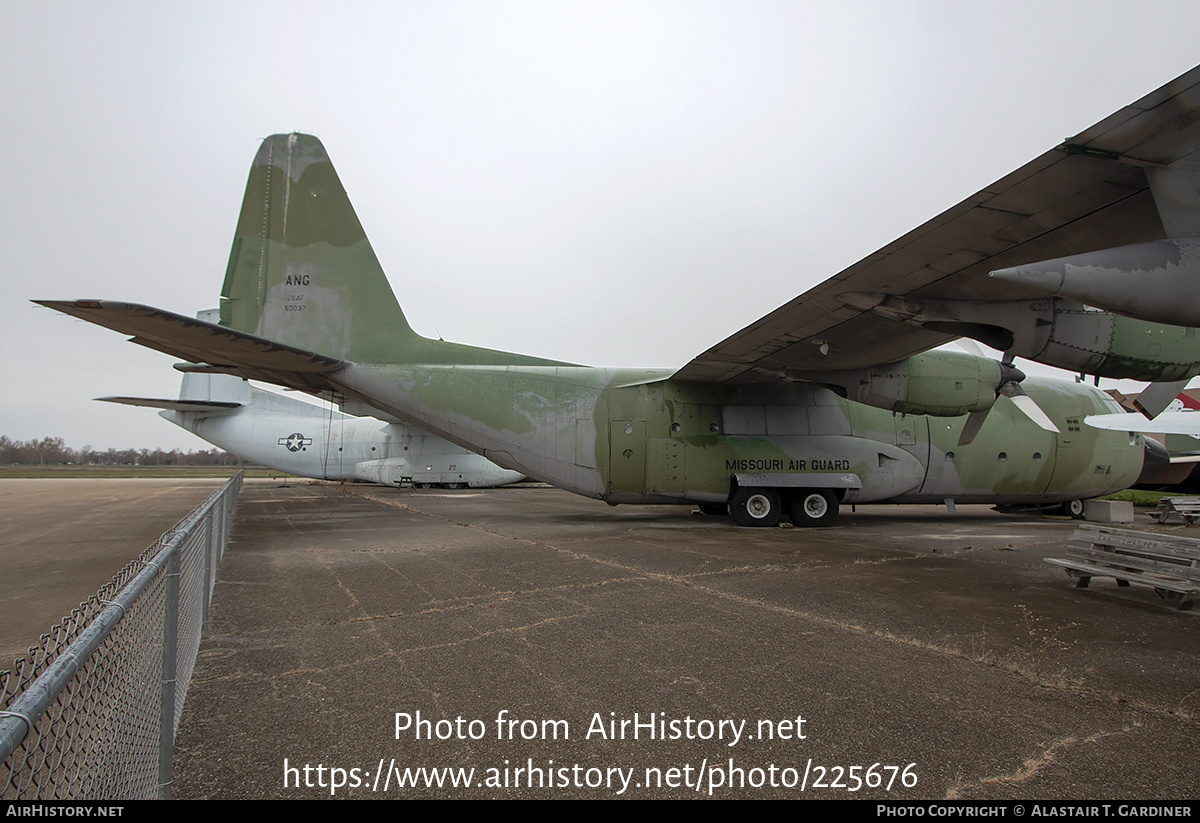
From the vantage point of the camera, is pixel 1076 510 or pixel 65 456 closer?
pixel 1076 510

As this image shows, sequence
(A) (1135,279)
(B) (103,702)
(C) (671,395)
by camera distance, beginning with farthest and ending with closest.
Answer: (C) (671,395) < (A) (1135,279) < (B) (103,702)

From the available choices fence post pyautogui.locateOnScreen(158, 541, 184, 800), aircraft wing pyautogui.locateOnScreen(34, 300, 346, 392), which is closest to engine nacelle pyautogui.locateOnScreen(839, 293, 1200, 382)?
fence post pyautogui.locateOnScreen(158, 541, 184, 800)

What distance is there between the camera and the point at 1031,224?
17.8 ft

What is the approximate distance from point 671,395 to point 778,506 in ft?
10.4

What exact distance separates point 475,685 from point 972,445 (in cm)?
1279

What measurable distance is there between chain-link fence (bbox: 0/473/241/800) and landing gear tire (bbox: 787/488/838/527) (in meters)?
11.2

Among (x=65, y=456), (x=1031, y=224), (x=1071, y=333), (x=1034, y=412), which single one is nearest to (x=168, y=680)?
(x=1031, y=224)

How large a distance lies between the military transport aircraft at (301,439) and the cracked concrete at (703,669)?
19.5 metres

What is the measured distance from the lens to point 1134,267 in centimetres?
438

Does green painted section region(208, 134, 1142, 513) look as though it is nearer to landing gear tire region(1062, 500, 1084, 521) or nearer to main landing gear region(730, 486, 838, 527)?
main landing gear region(730, 486, 838, 527)

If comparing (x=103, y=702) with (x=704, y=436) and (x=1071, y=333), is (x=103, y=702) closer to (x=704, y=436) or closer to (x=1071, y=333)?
(x=1071, y=333)

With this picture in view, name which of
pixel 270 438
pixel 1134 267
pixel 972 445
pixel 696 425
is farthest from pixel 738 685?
pixel 270 438

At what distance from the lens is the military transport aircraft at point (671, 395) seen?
34.3ft

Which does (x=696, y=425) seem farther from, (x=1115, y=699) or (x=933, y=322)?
(x=1115, y=699)
